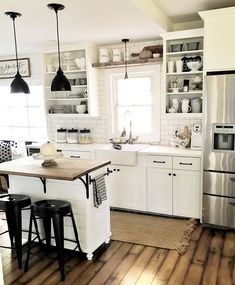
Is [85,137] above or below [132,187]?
above

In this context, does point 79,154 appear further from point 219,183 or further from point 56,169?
point 219,183

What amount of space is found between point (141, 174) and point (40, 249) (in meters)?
1.62

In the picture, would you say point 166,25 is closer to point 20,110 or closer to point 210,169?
point 210,169

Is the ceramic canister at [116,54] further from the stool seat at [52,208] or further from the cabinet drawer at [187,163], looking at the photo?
the stool seat at [52,208]

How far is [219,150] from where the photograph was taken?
3.41 m

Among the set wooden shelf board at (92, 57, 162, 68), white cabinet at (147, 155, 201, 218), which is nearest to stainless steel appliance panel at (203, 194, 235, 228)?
white cabinet at (147, 155, 201, 218)

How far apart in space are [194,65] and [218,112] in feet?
2.69

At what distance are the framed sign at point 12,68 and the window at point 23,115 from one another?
0.88ft

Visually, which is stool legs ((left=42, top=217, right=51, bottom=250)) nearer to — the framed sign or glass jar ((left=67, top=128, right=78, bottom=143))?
glass jar ((left=67, top=128, right=78, bottom=143))

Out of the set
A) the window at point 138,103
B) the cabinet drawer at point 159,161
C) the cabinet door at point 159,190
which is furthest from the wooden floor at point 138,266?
the window at point 138,103

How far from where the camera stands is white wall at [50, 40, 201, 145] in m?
4.34

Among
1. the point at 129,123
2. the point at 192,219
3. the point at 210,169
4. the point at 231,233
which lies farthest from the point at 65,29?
the point at 231,233

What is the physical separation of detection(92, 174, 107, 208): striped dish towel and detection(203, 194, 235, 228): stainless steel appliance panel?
52.0 inches

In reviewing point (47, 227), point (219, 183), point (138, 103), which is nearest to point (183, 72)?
point (138, 103)
